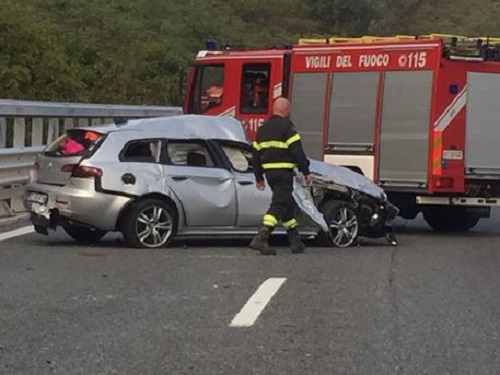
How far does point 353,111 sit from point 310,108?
0.79m

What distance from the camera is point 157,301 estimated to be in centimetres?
893

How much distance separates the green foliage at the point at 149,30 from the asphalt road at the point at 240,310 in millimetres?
18963

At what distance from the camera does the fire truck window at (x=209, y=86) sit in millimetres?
17516

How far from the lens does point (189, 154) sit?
12.8 metres

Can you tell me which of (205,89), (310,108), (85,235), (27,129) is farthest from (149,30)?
(85,235)

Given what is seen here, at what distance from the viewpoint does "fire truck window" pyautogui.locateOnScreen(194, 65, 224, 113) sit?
57.5 feet

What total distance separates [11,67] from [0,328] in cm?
2427

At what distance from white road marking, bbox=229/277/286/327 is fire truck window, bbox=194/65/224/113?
25.2ft

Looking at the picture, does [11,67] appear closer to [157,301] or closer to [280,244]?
[280,244]

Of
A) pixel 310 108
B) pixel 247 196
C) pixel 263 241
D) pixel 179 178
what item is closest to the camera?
pixel 263 241

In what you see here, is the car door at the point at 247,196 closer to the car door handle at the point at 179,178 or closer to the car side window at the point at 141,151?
the car door handle at the point at 179,178

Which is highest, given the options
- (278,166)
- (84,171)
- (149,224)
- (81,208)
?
(278,166)

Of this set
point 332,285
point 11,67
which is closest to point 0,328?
point 332,285

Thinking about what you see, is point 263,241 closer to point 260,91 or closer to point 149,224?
point 149,224
